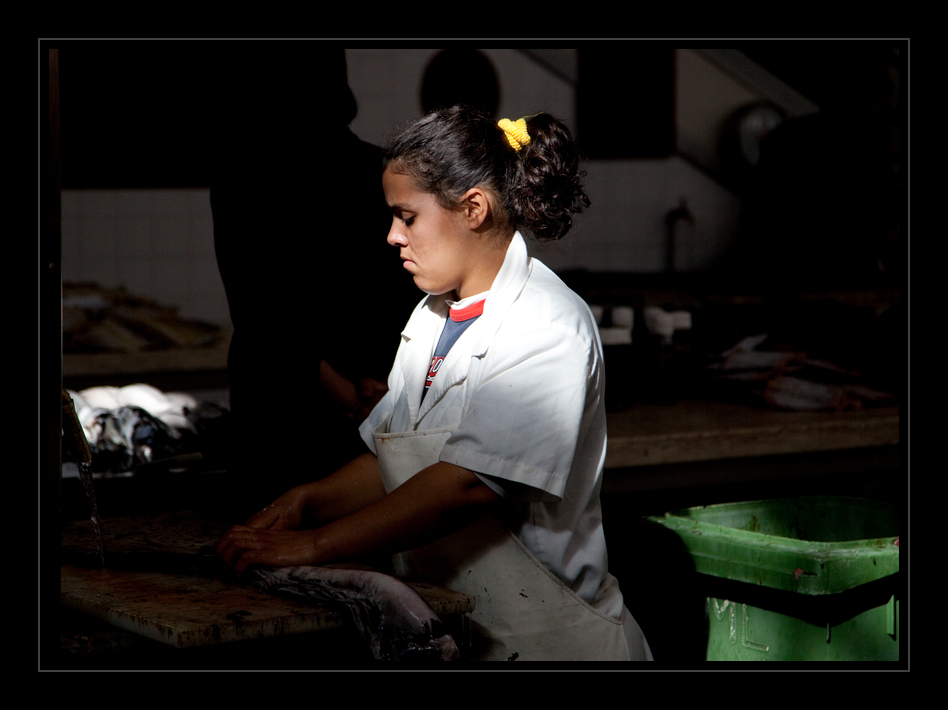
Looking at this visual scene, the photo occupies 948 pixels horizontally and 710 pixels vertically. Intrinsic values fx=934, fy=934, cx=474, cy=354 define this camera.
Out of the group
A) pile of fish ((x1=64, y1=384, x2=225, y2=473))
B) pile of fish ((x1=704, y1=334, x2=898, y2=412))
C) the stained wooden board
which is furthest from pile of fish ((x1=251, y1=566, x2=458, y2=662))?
pile of fish ((x1=704, y1=334, x2=898, y2=412))

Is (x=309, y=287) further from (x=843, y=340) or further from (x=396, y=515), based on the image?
(x=843, y=340)

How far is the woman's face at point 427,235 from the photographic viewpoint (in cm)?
175

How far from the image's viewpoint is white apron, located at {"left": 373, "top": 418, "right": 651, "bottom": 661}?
1.71 meters

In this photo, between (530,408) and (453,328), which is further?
(453,328)

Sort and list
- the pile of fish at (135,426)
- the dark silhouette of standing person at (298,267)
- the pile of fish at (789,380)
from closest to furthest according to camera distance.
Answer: the dark silhouette of standing person at (298,267), the pile of fish at (135,426), the pile of fish at (789,380)

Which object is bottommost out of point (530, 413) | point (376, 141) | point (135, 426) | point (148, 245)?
point (135, 426)

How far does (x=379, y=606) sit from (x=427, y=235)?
2.29 ft

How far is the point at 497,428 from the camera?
1578mm

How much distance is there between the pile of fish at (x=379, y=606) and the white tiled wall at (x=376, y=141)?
4.31 meters

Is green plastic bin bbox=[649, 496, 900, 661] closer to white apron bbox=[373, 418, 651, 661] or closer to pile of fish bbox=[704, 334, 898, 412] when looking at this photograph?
white apron bbox=[373, 418, 651, 661]

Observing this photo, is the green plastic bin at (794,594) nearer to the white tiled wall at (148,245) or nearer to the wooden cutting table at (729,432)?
the wooden cutting table at (729,432)

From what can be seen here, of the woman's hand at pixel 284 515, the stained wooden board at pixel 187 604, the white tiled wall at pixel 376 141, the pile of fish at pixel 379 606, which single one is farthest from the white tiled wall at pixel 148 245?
the pile of fish at pixel 379 606

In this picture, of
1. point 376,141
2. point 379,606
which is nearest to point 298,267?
point 379,606

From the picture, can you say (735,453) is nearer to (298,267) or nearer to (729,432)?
(729,432)
